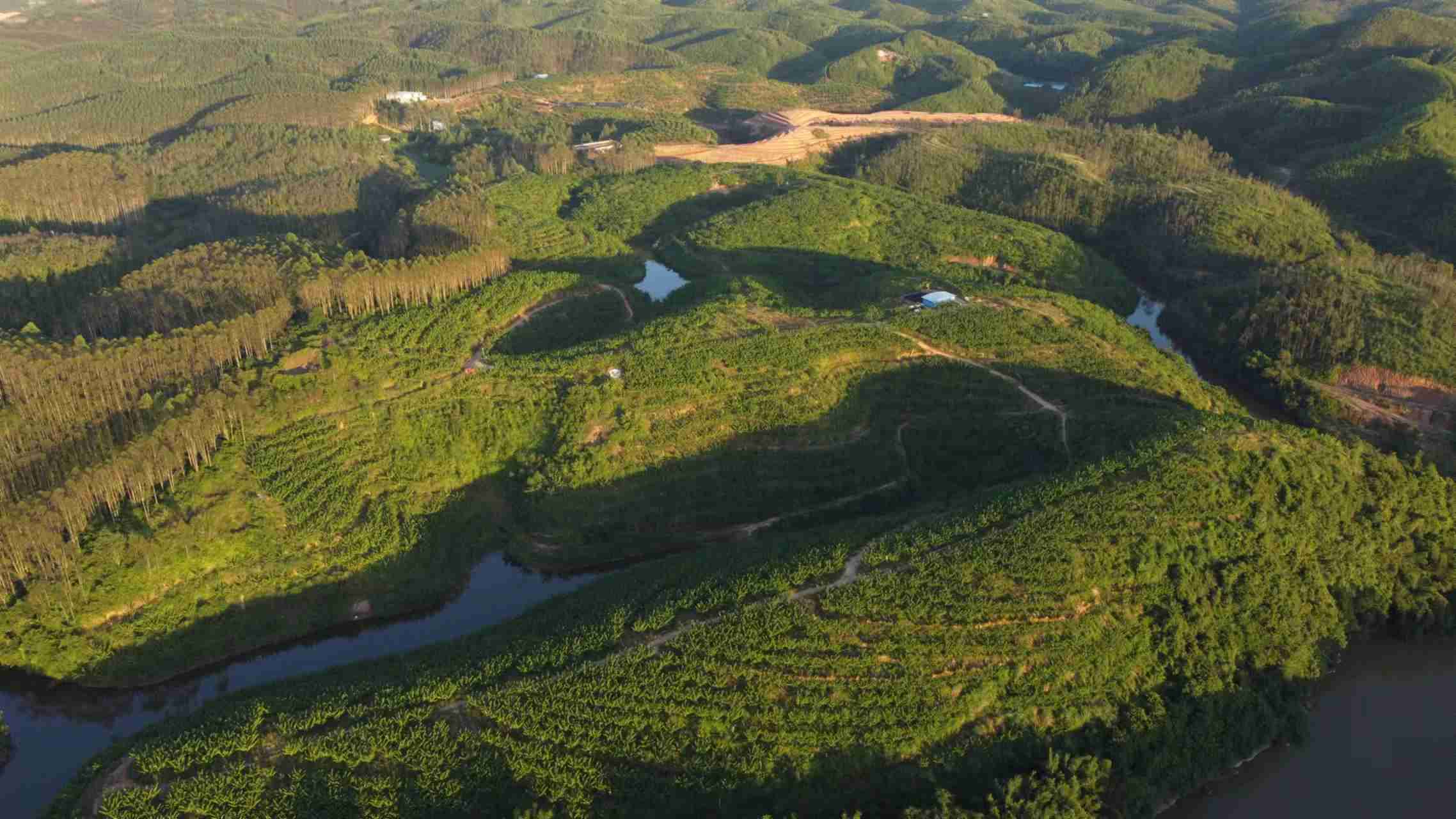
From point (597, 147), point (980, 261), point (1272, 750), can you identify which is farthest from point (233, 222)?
point (1272, 750)

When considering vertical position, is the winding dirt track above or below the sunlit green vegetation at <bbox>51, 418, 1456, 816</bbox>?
above

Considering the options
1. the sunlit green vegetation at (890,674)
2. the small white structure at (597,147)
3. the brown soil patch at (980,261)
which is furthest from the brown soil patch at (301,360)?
the small white structure at (597,147)

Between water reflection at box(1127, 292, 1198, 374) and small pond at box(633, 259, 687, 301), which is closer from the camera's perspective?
water reflection at box(1127, 292, 1198, 374)

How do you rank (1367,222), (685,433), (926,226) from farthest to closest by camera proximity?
(1367,222) < (926,226) < (685,433)

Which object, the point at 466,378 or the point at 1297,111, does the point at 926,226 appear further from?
the point at 1297,111

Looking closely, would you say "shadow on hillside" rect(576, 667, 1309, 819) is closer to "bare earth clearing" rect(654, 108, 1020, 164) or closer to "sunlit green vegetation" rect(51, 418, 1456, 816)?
"sunlit green vegetation" rect(51, 418, 1456, 816)

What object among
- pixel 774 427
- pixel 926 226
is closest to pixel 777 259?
pixel 926 226

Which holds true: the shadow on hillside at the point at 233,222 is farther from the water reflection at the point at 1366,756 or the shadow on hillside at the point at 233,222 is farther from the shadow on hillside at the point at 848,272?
the water reflection at the point at 1366,756

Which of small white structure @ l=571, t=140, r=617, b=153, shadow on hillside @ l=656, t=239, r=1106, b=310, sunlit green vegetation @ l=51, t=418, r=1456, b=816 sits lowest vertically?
sunlit green vegetation @ l=51, t=418, r=1456, b=816

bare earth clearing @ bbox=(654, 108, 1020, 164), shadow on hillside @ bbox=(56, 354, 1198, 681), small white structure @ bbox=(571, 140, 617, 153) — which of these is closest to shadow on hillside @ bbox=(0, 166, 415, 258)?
small white structure @ bbox=(571, 140, 617, 153)
